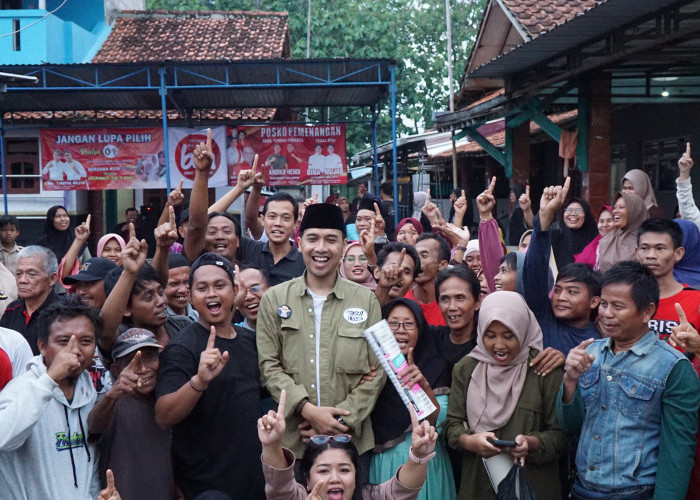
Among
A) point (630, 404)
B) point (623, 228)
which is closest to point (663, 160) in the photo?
point (623, 228)

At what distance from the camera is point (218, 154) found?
12734mm

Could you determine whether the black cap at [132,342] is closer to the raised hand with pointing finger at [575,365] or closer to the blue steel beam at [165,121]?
the raised hand with pointing finger at [575,365]

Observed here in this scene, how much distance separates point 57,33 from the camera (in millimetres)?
17141

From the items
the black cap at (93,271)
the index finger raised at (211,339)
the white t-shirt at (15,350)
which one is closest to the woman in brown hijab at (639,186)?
the index finger raised at (211,339)

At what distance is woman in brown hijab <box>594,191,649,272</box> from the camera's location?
479 cm

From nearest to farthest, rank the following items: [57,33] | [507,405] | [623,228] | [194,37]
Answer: [507,405]
[623,228]
[57,33]
[194,37]

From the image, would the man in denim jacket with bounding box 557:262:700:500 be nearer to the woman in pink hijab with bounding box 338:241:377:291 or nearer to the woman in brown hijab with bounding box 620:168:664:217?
the woman in pink hijab with bounding box 338:241:377:291

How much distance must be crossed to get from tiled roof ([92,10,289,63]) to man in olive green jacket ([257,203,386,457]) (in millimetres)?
14756

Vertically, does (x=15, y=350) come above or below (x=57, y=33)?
below

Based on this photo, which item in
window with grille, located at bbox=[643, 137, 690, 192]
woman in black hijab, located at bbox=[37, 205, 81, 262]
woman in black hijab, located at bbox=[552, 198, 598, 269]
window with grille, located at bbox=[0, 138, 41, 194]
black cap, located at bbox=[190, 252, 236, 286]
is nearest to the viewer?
black cap, located at bbox=[190, 252, 236, 286]

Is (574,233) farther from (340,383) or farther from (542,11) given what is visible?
(542,11)

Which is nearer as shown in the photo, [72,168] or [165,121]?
[165,121]

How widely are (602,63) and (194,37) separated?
13240 millimetres

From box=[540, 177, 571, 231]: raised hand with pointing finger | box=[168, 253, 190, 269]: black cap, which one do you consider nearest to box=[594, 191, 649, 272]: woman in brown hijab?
box=[540, 177, 571, 231]: raised hand with pointing finger
